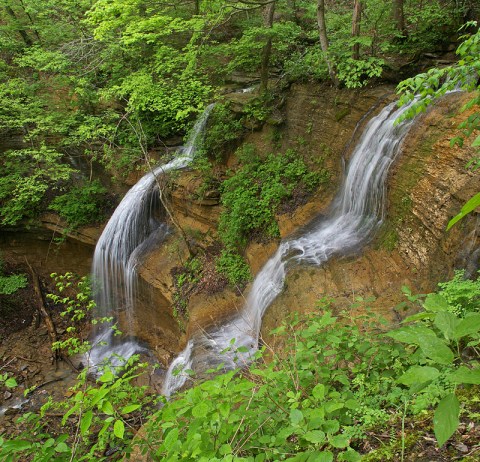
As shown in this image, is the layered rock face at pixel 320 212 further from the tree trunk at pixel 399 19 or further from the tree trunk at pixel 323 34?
the tree trunk at pixel 399 19

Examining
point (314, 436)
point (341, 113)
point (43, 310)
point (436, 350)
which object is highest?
point (341, 113)

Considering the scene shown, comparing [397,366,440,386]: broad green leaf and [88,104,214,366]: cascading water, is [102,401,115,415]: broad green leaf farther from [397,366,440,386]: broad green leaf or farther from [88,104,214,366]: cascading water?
[88,104,214,366]: cascading water

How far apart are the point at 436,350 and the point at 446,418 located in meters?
0.20

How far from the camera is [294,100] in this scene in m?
8.70

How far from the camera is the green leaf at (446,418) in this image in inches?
39.8

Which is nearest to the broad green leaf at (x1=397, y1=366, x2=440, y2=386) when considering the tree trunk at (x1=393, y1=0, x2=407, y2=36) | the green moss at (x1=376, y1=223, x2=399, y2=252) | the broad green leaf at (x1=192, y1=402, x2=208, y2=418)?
the broad green leaf at (x1=192, y1=402, x2=208, y2=418)

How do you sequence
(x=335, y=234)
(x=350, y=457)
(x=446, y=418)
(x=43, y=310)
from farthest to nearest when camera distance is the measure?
(x=43, y=310), (x=335, y=234), (x=350, y=457), (x=446, y=418)

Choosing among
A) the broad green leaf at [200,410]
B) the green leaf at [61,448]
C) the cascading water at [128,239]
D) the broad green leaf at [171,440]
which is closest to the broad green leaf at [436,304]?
the broad green leaf at [200,410]

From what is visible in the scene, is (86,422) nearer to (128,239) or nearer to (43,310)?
(128,239)

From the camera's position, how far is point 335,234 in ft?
21.5

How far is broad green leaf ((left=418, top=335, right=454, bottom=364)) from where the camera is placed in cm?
112

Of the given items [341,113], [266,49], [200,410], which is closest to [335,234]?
[341,113]

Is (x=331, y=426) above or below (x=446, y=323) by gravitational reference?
below

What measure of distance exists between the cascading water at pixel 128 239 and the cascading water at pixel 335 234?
3.47m
